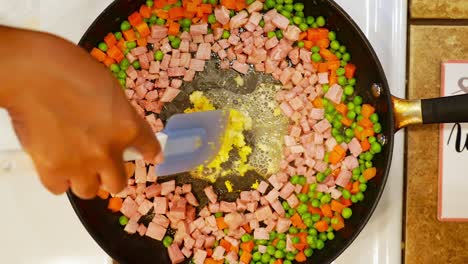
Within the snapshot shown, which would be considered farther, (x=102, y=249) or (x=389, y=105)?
(x=102, y=249)

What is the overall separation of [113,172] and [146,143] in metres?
0.06

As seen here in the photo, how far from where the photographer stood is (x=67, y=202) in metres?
1.20

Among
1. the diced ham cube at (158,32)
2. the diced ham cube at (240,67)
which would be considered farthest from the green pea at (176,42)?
the diced ham cube at (240,67)

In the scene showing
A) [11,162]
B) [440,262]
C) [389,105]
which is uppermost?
[389,105]

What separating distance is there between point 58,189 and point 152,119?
57cm

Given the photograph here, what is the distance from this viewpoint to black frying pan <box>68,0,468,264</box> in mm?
1021

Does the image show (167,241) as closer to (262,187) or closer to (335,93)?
(262,187)

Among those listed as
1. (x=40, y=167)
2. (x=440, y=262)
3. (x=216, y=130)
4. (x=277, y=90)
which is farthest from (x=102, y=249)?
(x=440, y=262)

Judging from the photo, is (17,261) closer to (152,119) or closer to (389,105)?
(152,119)

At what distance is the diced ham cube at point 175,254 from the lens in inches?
46.1

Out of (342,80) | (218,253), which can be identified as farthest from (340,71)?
(218,253)

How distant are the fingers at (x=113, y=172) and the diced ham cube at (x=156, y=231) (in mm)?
574

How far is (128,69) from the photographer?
119cm

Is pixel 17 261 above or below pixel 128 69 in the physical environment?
below
